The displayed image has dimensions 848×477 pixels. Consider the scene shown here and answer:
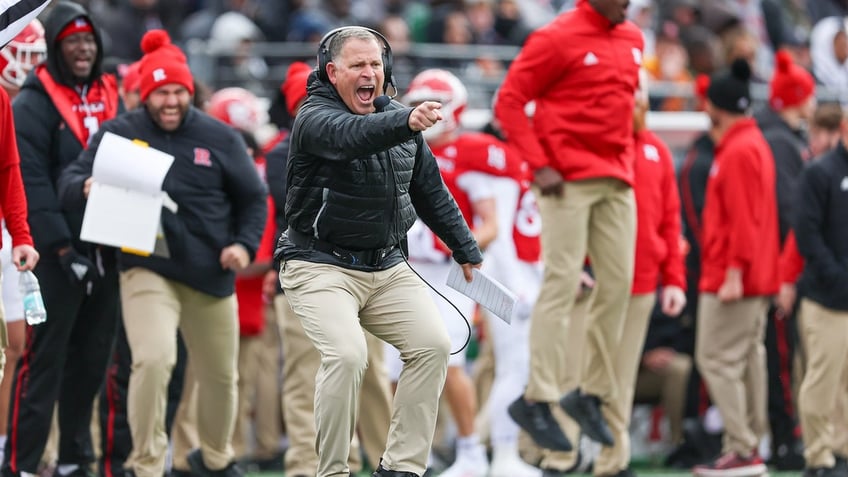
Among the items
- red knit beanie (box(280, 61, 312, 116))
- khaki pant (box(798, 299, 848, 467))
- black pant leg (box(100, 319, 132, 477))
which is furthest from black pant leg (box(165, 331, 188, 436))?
khaki pant (box(798, 299, 848, 467))

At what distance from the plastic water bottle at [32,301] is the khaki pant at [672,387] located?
20.7 feet

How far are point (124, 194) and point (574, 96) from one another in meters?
2.62

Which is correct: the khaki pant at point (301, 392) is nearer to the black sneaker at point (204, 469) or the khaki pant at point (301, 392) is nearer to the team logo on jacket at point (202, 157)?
the black sneaker at point (204, 469)

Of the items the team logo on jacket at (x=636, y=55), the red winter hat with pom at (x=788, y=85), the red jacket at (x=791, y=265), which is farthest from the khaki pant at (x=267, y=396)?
the red winter hat with pom at (x=788, y=85)

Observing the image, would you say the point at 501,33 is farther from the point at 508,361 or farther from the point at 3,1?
the point at 3,1

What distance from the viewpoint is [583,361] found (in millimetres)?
10500

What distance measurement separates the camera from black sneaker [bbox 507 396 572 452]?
380 inches

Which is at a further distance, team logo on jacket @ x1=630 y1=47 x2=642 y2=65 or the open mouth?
team logo on jacket @ x1=630 y1=47 x2=642 y2=65

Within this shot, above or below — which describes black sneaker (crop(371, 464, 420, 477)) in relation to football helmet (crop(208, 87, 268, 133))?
below

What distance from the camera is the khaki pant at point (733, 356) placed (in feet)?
37.6

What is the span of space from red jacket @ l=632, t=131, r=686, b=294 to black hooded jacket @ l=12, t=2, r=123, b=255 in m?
3.51

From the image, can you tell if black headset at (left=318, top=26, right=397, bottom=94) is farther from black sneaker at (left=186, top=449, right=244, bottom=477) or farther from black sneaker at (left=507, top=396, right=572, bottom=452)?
black sneaker at (left=186, top=449, right=244, bottom=477)

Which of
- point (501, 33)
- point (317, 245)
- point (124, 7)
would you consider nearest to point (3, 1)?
point (317, 245)

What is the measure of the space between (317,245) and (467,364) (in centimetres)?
603
